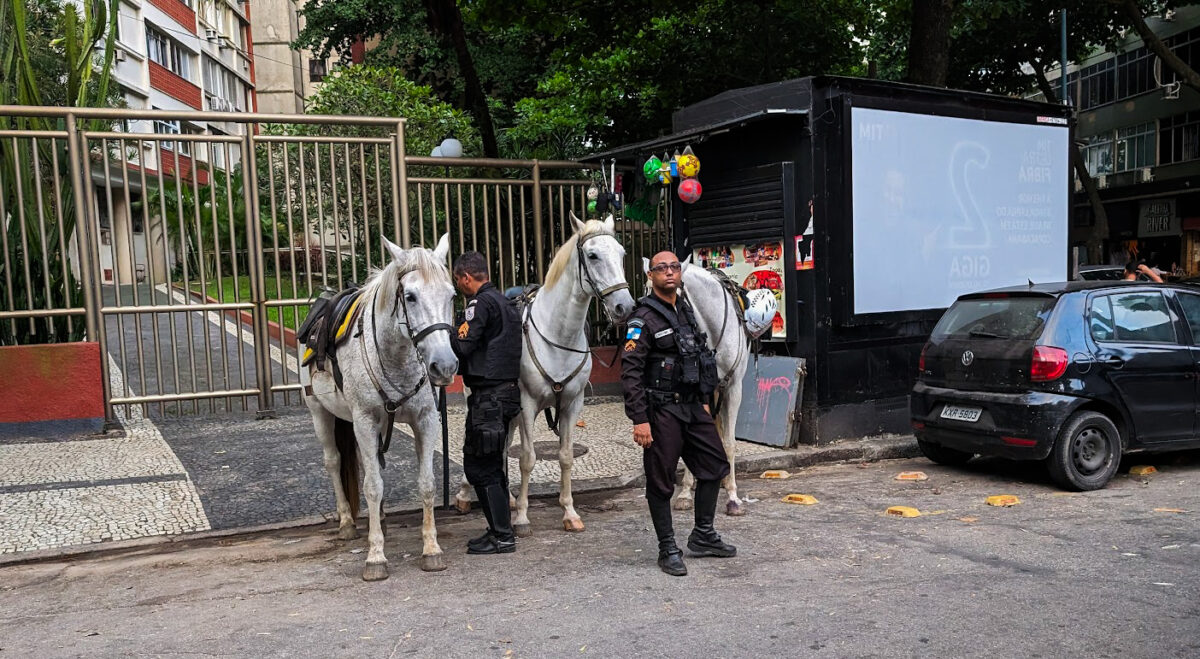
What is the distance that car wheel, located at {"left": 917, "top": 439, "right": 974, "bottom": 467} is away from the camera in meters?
8.43

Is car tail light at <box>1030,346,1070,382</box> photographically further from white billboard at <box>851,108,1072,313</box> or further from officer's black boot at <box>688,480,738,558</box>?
officer's black boot at <box>688,480,738,558</box>

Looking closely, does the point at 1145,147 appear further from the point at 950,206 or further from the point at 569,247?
the point at 569,247

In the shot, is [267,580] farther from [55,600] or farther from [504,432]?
[504,432]

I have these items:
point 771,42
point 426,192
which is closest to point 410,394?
point 426,192

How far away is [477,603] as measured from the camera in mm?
4875

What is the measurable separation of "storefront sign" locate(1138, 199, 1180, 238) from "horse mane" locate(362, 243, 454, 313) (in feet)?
106

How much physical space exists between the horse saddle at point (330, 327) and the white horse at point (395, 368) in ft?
0.22

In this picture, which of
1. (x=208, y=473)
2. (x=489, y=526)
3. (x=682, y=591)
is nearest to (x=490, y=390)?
(x=489, y=526)

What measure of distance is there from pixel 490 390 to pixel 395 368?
0.69 meters

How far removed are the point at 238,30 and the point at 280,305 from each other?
46136 mm

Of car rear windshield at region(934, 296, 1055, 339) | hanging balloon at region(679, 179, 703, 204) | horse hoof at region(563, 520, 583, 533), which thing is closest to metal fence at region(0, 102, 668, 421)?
hanging balloon at region(679, 179, 703, 204)

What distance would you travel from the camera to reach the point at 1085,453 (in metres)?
7.36

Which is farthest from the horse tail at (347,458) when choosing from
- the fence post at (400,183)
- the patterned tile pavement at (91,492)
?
the fence post at (400,183)

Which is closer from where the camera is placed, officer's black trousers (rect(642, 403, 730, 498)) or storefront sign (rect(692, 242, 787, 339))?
officer's black trousers (rect(642, 403, 730, 498))
